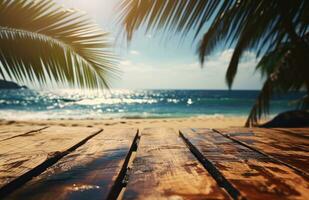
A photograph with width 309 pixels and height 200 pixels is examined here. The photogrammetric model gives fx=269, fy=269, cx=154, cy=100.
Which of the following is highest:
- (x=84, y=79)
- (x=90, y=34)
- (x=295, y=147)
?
(x=90, y=34)

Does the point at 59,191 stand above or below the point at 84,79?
below

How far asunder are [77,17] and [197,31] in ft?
5.71

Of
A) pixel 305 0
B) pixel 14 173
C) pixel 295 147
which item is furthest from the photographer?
pixel 295 147

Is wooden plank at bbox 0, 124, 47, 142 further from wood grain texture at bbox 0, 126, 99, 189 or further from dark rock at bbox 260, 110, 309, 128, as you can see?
dark rock at bbox 260, 110, 309, 128

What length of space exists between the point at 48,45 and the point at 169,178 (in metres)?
2.32

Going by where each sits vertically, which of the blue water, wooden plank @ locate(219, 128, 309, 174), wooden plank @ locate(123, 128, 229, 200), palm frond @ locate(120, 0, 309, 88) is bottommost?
the blue water

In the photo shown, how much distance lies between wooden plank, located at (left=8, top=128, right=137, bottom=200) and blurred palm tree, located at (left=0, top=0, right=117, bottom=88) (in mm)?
1679

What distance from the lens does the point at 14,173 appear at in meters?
0.83

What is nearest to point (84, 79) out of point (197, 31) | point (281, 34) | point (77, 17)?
point (77, 17)

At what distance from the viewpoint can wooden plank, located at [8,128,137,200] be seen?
0.67 meters

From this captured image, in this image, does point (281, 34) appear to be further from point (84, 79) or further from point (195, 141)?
point (84, 79)

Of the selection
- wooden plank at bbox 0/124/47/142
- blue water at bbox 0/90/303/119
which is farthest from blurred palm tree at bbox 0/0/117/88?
wooden plank at bbox 0/124/47/142

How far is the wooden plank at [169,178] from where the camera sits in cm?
67

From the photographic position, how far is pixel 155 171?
2.85 ft
